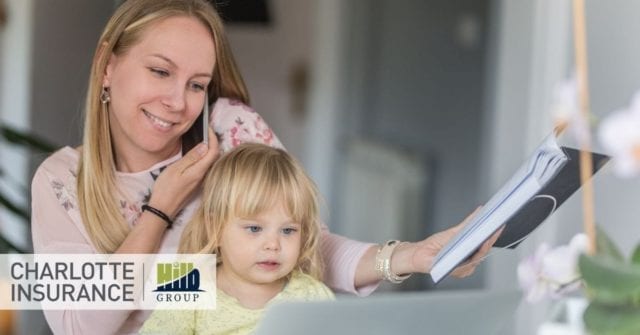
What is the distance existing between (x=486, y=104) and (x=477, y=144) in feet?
1.20

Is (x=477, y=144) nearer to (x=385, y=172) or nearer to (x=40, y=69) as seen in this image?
(x=385, y=172)

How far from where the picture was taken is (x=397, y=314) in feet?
3.82

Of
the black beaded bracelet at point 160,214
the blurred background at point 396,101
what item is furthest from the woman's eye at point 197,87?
the blurred background at point 396,101

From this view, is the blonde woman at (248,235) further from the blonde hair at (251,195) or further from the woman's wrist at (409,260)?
the woman's wrist at (409,260)

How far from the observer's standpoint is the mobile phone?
1.37m

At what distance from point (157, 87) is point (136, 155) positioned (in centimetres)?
9

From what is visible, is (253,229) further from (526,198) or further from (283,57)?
(283,57)

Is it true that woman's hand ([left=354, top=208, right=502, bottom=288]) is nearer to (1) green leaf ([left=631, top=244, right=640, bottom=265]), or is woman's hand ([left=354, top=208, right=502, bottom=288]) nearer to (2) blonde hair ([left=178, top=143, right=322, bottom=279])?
(2) blonde hair ([left=178, top=143, right=322, bottom=279])

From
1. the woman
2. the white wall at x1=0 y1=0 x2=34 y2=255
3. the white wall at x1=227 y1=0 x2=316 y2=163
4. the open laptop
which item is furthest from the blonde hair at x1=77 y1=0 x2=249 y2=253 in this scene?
the white wall at x1=227 y1=0 x2=316 y2=163

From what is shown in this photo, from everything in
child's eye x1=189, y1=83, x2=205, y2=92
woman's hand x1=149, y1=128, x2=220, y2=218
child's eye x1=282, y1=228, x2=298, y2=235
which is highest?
child's eye x1=189, y1=83, x2=205, y2=92

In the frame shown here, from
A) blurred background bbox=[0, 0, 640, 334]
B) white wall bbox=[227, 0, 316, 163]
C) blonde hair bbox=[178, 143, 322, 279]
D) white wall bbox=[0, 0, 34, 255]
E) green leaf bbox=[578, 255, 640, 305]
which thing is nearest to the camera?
green leaf bbox=[578, 255, 640, 305]

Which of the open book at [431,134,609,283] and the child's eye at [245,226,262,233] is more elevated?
the open book at [431,134,609,283]

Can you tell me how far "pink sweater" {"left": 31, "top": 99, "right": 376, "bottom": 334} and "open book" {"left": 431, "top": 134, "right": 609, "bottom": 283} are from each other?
32 centimetres

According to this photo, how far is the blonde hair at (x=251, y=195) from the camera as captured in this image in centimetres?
127
